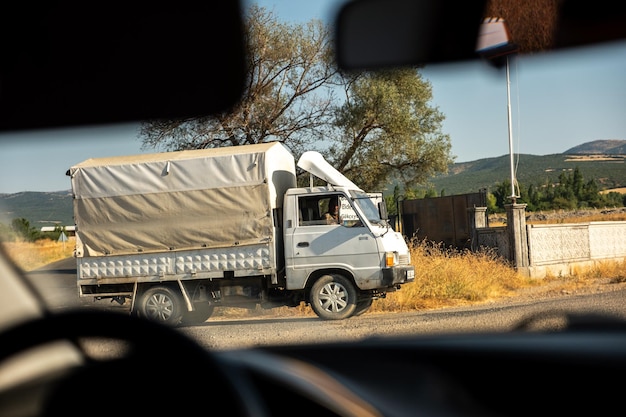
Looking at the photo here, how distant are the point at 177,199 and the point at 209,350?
35.0ft

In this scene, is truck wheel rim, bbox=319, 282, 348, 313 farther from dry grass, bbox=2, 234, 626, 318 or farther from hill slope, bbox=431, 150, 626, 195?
hill slope, bbox=431, 150, 626, 195

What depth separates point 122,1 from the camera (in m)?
2.44

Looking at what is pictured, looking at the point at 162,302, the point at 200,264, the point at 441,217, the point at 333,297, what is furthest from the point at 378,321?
the point at 441,217

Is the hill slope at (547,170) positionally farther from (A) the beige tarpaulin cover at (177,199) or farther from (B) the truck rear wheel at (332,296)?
(A) the beige tarpaulin cover at (177,199)

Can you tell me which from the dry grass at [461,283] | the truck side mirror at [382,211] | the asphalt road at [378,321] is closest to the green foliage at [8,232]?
the asphalt road at [378,321]

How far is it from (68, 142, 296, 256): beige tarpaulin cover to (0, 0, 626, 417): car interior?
344 inches

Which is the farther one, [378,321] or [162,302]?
[162,302]

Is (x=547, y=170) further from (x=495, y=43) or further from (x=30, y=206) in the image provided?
(x=30, y=206)

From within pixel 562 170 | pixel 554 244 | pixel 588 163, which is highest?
pixel 588 163

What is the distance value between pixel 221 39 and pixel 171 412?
170 cm

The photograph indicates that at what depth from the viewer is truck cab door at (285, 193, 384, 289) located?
37.2 feet

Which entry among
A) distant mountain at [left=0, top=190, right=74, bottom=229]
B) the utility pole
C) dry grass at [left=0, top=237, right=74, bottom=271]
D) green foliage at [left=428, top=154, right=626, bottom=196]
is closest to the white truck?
green foliage at [left=428, top=154, right=626, bottom=196]

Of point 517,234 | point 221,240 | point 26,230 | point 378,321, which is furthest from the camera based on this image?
point 517,234

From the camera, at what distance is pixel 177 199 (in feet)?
38.4
